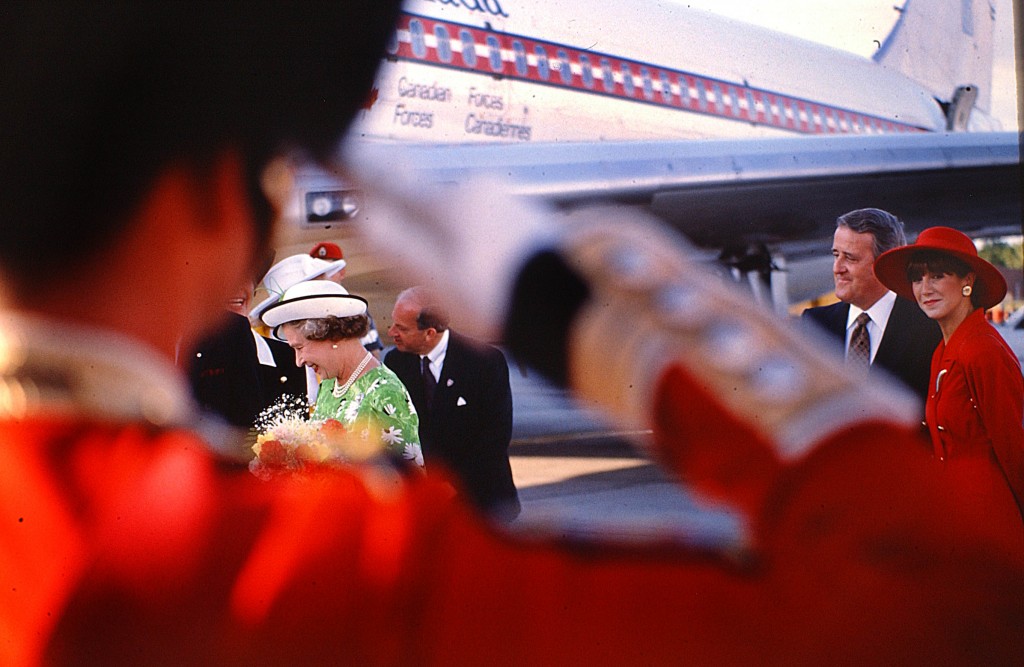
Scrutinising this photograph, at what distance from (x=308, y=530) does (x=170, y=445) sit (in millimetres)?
130

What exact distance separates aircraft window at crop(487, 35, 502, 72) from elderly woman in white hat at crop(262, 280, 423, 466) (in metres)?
0.56

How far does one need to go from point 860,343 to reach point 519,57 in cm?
90

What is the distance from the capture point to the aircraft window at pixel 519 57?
1836mm

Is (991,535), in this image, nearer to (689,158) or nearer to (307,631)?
(307,631)

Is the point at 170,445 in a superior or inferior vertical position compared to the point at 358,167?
inferior

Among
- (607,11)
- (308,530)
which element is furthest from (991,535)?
(607,11)

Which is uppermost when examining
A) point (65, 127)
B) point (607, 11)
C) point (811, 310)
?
point (607, 11)

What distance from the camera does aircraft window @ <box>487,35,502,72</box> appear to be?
183 cm

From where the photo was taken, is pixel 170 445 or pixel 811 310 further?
pixel 811 310

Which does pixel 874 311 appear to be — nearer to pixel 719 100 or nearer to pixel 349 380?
pixel 719 100

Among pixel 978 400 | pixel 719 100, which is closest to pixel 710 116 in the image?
pixel 719 100

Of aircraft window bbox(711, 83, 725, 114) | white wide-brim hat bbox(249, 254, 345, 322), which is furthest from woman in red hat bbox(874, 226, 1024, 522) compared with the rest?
white wide-brim hat bbox(249, 254, 345, 322)

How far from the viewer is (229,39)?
35.8 inches

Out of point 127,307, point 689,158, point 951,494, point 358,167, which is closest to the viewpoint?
point 951,494
